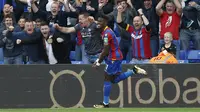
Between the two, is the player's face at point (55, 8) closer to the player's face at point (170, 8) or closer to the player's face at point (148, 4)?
the player's face at point (148, 4)

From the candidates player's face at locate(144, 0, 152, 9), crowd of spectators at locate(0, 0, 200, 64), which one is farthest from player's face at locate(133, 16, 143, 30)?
player's face at locate(144, 0, 152, 9)

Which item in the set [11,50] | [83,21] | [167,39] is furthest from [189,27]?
[11,50]

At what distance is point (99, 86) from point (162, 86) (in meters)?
1.56

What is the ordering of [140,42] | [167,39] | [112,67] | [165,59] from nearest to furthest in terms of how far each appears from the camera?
[112,67], [165,59], [167,39], [140,42]

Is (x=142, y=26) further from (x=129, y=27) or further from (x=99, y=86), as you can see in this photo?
(x=99, y=86)

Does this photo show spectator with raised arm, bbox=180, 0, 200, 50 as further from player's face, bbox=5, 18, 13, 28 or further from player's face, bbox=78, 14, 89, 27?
player's face, bbox=5, 18, 13, 28

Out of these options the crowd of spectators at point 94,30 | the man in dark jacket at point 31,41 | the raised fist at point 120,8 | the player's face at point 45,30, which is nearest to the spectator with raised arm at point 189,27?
Answer: the crowd of spectators at point 94,30

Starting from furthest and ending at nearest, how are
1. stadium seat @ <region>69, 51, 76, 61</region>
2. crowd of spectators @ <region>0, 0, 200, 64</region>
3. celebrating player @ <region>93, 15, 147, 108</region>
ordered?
stadium seat @ <region>69, 51, 76, 61</region>, crowd of spectators @ <region>0, 0, 200, 64</region>, celebrating player @ <region>93, 15, 147, 108</region>

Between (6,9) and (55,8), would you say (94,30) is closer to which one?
(55,8)

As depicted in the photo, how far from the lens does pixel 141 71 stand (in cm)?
1170

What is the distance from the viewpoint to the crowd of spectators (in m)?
13.9

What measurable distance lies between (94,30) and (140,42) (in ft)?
4.37

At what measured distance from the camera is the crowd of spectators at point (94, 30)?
1386 cm

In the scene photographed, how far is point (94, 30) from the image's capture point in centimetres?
1384
